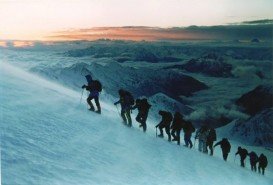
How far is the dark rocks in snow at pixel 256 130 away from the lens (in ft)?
122

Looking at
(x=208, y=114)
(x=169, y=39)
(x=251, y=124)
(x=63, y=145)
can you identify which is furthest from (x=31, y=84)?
(x=251, y=124)

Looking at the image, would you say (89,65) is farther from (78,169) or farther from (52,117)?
(78,169)

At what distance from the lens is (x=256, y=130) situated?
38.6 meters

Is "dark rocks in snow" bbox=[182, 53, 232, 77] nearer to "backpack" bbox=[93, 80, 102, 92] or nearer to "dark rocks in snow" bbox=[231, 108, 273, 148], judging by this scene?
"dark rocks in snow" bbox=[231, 108, 273, 148]

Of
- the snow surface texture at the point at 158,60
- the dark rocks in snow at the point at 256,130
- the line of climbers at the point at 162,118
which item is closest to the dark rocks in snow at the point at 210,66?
the snow surface texture at the point at 158,60

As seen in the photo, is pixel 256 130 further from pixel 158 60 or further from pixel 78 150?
pixel 78 150

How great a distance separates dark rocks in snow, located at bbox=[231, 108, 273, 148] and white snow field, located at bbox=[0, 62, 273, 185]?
27.0 metres

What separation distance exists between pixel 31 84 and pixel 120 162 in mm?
3947

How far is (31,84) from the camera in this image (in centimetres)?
1045

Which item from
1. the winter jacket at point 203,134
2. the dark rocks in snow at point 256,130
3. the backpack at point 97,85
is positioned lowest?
the dark rocks in snow at point 256,130

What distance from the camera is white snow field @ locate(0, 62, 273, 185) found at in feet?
20.3

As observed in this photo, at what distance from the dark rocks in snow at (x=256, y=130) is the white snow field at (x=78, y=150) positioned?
27047 mm

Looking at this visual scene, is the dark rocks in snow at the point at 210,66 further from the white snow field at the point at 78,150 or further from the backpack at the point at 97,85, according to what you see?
the backpack at the point at 97,85

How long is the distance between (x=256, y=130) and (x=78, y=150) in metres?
33.5
